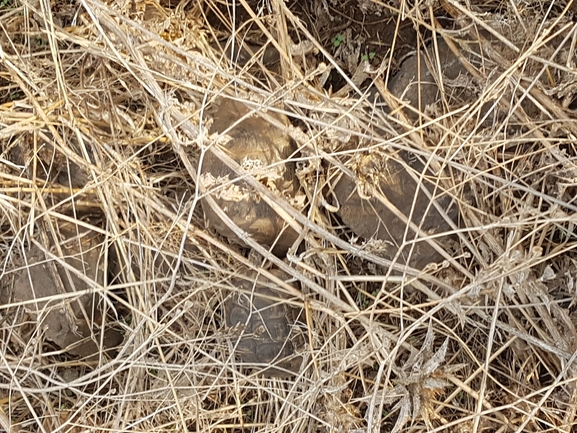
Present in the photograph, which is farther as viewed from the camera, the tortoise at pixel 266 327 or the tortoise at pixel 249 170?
the tortoise at pixel 266 327

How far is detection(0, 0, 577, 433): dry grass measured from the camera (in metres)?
1.28

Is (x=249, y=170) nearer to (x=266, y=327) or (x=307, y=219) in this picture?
(x=307, y=219)

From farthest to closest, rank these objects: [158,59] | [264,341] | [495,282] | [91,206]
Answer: [91,206], [264,341], [158,59], [495,282]

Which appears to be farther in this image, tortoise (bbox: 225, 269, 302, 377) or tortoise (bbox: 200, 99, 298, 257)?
tortoise (bbox: 225, 269, 302, 377)

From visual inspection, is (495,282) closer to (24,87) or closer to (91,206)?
(91,206)

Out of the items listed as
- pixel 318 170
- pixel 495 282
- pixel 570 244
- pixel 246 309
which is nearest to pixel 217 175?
pixel 318 170

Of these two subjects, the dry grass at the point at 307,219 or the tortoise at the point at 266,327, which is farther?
the tortoise at the point at 266,327

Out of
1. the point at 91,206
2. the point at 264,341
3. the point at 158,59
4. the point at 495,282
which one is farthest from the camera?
the point at 91,206

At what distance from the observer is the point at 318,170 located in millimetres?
1354

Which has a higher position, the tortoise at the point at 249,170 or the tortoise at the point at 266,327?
the tortoise at the point at 249,170

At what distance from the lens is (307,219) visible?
1.36 meters

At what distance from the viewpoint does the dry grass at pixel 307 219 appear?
4.19ft

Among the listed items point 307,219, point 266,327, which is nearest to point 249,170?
point 307,219

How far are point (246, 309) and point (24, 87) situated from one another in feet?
2.73
